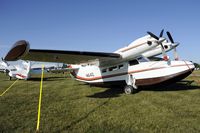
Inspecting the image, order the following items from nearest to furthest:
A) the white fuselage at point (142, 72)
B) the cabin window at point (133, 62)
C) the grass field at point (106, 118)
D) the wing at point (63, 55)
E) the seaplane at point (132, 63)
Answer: the grass field at point (106, 118)
the wing at point (63, 55)
the seaplane at point (132, 63)
the white fuselage at point (142, 72)
the cabin window at point (133, 62)

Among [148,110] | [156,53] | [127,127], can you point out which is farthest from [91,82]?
[127,127]

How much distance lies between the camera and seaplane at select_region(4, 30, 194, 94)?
1115 cm

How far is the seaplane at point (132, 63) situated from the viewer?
11148 millimetres

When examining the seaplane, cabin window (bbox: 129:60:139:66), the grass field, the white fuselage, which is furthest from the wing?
the grass field

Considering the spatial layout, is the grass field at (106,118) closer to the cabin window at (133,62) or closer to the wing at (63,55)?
the wing at (63,55)

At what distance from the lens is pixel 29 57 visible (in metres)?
10.7

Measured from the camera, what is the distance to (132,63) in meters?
13.1

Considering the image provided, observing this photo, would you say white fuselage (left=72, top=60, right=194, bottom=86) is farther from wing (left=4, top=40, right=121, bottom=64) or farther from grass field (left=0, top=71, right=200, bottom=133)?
grass field (left=0, top=71, right=200, bottom=133)

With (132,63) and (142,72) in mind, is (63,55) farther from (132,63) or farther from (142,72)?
(142,72)

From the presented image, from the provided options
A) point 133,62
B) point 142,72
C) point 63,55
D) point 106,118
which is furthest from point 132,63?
point 106,118

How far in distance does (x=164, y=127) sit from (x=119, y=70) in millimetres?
7980

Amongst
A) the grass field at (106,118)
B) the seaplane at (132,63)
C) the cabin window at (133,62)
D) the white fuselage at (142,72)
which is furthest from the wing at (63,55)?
the grass field at (106,118)

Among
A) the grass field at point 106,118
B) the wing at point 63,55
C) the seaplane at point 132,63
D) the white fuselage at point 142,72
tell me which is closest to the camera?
the grass field at point 106,118

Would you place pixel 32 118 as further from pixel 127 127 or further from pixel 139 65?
pixel 139 65
